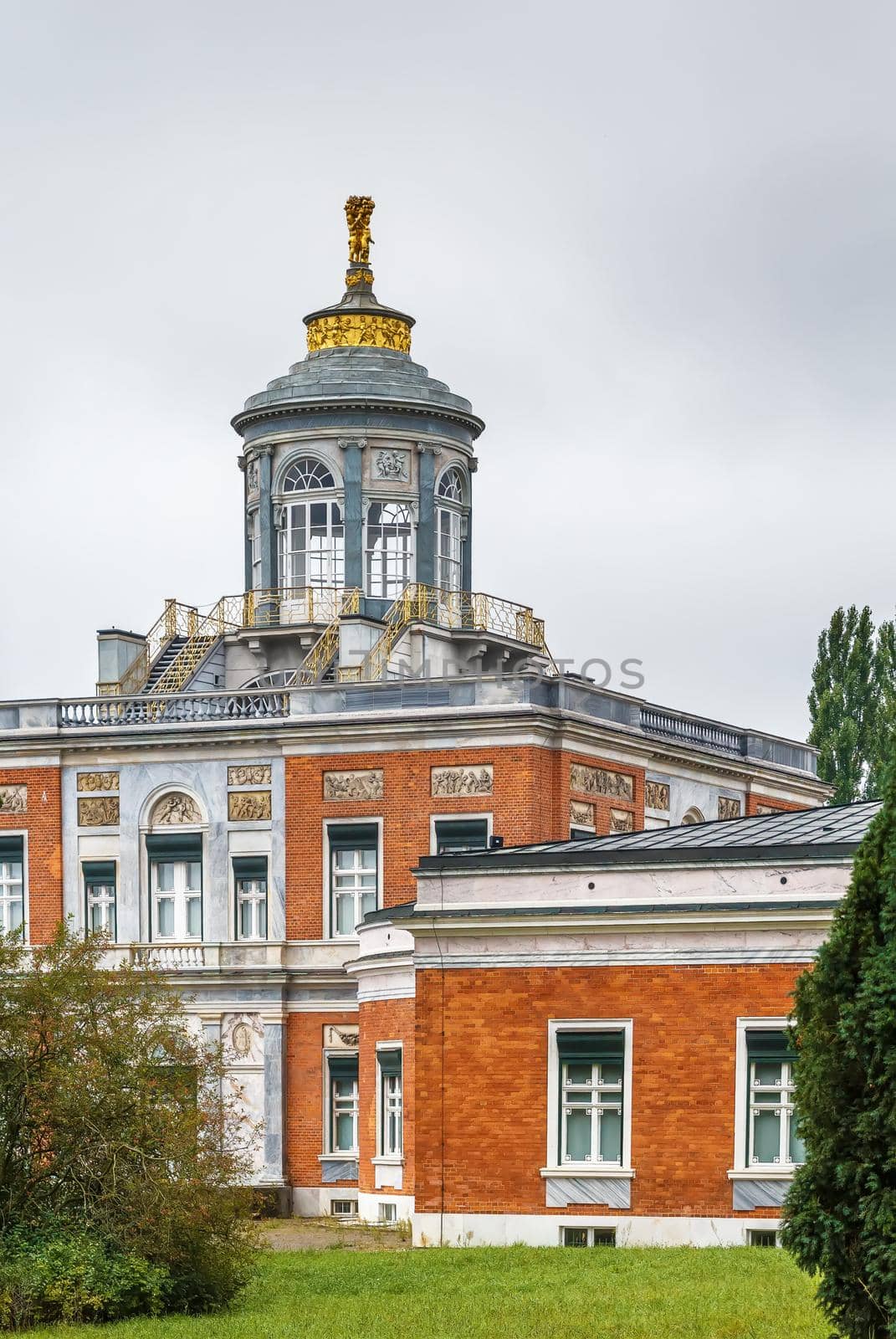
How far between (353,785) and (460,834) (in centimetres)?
253

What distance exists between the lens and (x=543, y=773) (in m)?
48.2

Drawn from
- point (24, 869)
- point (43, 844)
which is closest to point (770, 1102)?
point (43, 844)

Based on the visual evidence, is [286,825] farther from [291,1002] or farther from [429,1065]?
[429,1065]

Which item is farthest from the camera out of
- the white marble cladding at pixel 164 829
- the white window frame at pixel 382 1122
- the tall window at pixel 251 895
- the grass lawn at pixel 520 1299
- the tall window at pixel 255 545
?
the tall window at pixel 255 545

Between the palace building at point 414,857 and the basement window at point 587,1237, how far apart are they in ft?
0.30

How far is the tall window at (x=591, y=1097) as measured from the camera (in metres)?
32.1

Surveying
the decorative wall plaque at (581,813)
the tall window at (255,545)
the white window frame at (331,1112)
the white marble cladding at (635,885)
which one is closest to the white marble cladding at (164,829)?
the white window frame at (331,1112)

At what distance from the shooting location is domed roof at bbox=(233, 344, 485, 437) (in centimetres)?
5547

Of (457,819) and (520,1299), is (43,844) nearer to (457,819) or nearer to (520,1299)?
(457,819)

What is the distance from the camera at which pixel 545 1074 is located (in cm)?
3234

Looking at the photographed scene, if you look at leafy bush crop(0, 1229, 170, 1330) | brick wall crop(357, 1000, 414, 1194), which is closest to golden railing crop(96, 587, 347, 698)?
brick wall crop(357, 1000, 414, 1194)

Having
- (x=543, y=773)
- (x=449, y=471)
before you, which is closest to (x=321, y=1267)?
(x=543, y=773)

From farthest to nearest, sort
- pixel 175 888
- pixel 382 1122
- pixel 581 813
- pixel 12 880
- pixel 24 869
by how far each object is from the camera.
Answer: pixel 12 880
pixel 24 869
pixel 175 888
pixel 581 813
pixel 382 1122

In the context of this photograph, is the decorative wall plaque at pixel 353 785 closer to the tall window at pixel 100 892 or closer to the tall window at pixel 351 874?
the tall window at pixel 351 874
